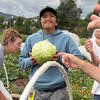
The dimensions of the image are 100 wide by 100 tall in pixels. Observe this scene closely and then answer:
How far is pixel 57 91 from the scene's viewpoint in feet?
12.8

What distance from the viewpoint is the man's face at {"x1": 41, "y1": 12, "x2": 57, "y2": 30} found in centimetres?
400

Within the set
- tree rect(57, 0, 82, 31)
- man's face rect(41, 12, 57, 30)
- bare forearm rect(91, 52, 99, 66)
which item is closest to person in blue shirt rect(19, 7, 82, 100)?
man's face rect(41, 12, 57, 30)

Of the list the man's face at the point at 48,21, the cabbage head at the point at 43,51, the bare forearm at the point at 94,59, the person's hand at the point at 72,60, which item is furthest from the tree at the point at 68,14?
the person's hand at the point at 72,60

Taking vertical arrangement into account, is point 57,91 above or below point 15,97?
above

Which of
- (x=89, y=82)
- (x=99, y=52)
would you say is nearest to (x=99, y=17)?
(x=99, y=52)

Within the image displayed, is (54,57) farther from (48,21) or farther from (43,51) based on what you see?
(48,21)

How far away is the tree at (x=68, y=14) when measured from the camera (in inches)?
2080

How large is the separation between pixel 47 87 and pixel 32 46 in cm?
50

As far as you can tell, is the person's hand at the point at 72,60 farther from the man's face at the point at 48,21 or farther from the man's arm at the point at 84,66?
the man's face at the point at 48,21

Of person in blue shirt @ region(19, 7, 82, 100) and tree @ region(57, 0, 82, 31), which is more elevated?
person in blue shirt @ region(19, 7, 82, 100)

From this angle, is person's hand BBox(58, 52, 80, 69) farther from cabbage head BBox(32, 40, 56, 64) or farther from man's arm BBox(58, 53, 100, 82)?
cabbage head BBox(32, 40, 56, 64)

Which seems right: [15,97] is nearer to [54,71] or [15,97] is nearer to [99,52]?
[54,71]

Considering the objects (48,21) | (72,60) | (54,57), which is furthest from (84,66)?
(48,21)

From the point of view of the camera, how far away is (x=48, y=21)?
13.1ft
